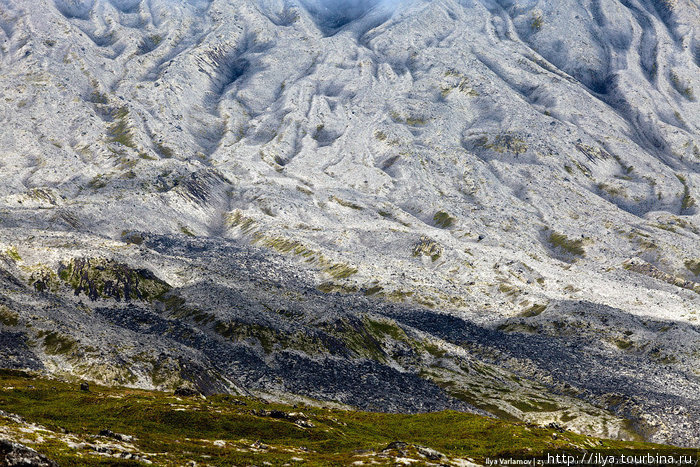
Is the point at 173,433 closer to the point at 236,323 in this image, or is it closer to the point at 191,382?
the point at 191,382

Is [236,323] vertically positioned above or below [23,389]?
below

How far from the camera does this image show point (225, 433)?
62156 millimetres

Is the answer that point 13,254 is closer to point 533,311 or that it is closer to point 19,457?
point 19,457

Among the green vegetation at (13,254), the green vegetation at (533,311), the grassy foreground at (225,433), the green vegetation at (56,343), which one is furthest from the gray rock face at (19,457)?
the green vegetation at (533,311)

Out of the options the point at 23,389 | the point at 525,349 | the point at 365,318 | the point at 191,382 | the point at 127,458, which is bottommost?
the point at 525,349

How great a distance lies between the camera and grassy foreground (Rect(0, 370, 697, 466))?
46.4 metres

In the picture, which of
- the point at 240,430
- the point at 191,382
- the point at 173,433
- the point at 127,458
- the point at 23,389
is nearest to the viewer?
the point at 127,458

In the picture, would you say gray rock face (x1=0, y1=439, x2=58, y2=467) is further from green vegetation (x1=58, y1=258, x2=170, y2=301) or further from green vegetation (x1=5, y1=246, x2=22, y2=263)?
green vegetation (x1=5, y1=246, x2=22, y2=263)

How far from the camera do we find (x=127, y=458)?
42500mm

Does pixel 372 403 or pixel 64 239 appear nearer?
pixel 372 403

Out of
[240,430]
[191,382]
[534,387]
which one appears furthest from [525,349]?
[240,430]

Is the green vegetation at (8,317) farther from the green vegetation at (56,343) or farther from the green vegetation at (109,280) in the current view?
the green vegetation at (109,280)

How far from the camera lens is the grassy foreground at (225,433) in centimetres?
4638

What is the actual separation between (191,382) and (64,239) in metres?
103
